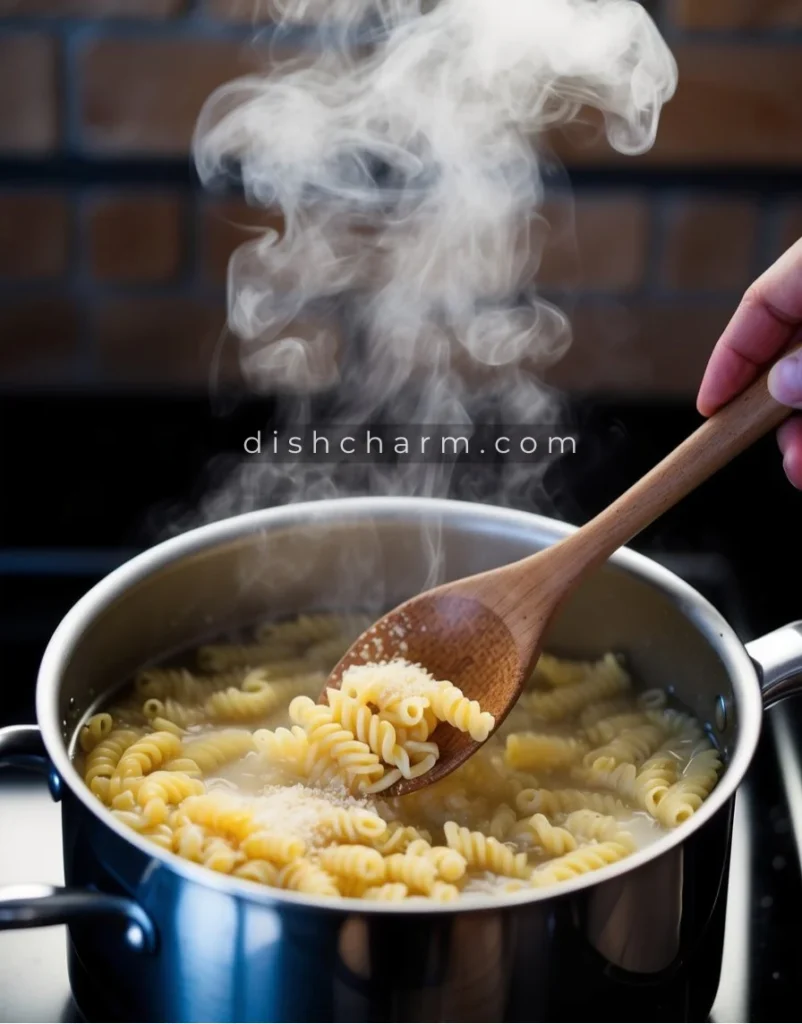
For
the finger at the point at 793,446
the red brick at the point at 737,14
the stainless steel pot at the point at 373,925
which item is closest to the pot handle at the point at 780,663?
the stainless steel pot at the point at 373,925

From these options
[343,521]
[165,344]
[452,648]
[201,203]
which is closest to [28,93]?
[201,203]

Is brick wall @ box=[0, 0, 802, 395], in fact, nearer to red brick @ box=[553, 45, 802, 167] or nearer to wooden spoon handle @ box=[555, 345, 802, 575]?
red brick @ box=[553, 45, 802, 167]

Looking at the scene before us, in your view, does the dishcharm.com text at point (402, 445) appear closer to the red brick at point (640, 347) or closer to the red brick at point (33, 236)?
the red brick at point (640, 347)

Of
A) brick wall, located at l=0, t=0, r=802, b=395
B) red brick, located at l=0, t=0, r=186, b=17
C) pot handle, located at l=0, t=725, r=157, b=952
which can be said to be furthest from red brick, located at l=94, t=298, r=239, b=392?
pot handle, located at l=0, t=725, r=157, b=952

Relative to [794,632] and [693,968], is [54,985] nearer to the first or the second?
[693,968]

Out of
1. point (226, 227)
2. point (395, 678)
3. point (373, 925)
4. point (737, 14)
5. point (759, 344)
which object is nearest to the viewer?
point (373, 925)

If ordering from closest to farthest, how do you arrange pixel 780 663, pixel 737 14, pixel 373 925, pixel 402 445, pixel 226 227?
1. pixel 373 925
2. pixel 780 663
3. pixel 402 445
4. pixel 737 14
5. pixel 226 227

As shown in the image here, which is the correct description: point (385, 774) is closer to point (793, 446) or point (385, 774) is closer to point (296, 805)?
point (296, 805)

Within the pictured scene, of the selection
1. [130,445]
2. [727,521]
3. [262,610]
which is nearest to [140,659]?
[262,610]
